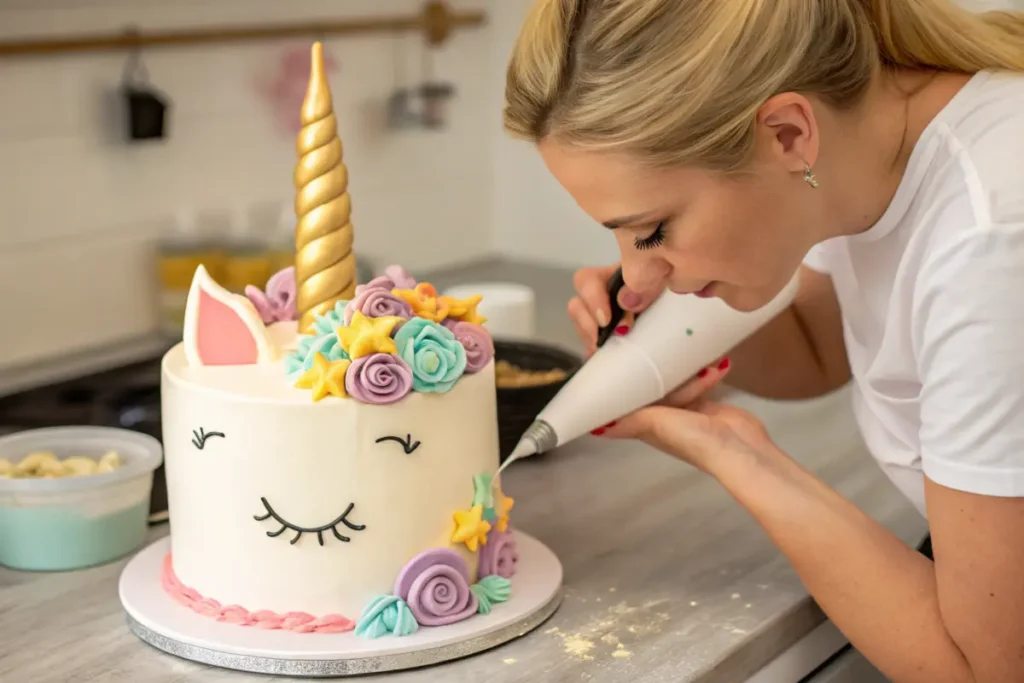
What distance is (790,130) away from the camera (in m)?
1.07

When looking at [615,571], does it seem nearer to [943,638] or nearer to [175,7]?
[943,638]

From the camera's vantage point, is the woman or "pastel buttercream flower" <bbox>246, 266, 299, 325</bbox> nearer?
the woman

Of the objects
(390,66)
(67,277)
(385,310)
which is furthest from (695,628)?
(390,66)

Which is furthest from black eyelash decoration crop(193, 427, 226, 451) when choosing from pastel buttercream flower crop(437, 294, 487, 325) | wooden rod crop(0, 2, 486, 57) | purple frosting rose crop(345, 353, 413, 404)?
wooden rod crop(0, 2, 486, 57)

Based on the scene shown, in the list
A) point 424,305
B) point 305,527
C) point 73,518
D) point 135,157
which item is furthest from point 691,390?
point 135,157

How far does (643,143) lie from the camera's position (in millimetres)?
1026

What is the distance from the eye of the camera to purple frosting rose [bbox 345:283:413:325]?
1.09 m

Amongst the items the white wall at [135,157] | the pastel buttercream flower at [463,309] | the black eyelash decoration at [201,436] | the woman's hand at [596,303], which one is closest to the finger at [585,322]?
the woman's hand at [596,303]

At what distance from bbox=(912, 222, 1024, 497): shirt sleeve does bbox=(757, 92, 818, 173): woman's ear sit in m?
0.13

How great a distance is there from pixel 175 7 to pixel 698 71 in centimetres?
112

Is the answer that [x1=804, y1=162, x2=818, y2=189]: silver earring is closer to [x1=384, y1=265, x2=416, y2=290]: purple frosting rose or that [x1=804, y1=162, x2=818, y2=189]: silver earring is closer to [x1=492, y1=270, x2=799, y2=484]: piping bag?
[x1=492, y1=270, x2=799, y2=484]: piping bag

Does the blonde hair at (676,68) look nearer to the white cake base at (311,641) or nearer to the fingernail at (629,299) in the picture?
the fingernail at (629,299)

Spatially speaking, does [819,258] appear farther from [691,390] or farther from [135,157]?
[135,157]

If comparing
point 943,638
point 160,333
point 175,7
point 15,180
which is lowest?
point 160,333
